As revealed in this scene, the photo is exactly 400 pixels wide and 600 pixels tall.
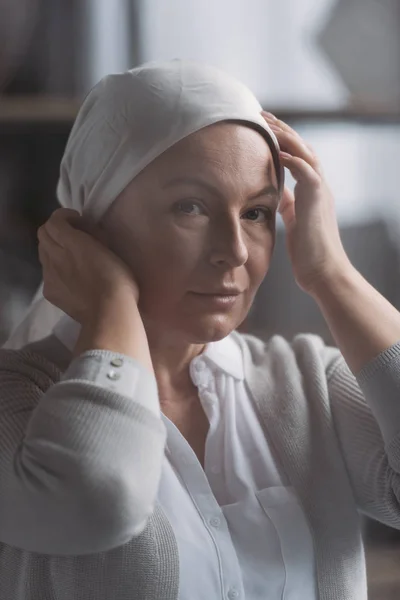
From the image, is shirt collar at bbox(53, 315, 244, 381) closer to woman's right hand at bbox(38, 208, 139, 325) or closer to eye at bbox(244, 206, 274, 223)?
woman's right hand at bbox(38, 208, 139, 325)

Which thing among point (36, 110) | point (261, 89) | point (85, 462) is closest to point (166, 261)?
point (85, 462)

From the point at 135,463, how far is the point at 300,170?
17.4 inches

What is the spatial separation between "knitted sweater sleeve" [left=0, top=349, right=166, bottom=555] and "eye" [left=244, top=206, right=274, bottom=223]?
10.1 inches

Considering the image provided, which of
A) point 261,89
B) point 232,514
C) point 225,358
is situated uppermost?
point 261,89

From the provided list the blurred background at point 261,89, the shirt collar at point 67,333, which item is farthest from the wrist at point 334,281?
the blurred background at point 261,89

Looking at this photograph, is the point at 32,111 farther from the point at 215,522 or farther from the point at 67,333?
the point at 215,522

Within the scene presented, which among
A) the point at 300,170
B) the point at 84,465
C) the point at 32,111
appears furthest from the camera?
the point at 32,111

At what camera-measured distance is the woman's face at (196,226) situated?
955mm

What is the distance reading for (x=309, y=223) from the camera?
3.57ft

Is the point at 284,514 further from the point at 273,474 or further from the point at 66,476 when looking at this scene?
the point at 66,476

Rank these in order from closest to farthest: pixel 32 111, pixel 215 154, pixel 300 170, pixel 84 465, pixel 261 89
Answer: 1. pixel 84 465
2. pixel 215 154
3. pixel 300 170
4. pixel 32 111
5. pixel 261 89

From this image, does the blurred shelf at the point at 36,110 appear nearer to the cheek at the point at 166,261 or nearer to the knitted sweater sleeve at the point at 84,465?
the cheek at the point at 166,261

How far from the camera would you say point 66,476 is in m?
0.80

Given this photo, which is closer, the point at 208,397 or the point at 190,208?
the point at 190,208
